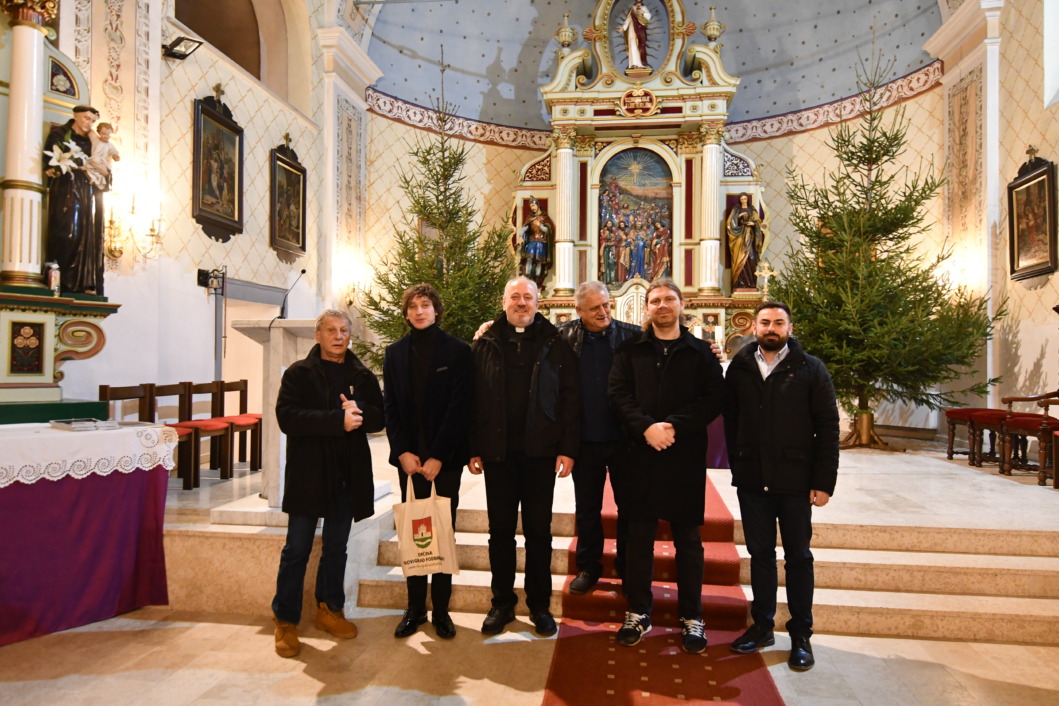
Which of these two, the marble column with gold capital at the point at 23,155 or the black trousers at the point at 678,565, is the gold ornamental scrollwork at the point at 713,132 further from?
the black trousers at the point at 678,565

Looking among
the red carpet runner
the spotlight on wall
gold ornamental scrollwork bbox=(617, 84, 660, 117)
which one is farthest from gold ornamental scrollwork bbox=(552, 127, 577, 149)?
the red carpet runner

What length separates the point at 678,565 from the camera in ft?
10.2

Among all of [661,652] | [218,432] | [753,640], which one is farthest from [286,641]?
[218,432]

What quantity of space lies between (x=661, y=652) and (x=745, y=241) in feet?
29.8

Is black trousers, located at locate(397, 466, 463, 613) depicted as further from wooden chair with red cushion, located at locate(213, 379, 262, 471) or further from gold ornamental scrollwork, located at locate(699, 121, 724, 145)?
gold ornamental scrollwork, located at locate(699, 121, 724, 145)

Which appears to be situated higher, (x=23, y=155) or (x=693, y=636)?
(x=23, y=155)

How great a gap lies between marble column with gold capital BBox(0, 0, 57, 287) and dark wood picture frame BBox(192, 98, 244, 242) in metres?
2.00

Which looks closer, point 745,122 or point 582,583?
point 582,583

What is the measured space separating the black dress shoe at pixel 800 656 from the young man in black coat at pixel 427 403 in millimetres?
1569

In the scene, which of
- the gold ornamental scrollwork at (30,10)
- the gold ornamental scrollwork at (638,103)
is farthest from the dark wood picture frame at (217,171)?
the gold ornamental scrollwork at (638,103)

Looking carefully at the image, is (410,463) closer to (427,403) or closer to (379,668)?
(427,403)

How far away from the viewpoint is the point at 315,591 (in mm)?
3434

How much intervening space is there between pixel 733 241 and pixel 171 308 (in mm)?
8429

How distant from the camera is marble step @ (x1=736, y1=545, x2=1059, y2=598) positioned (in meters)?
3.58
